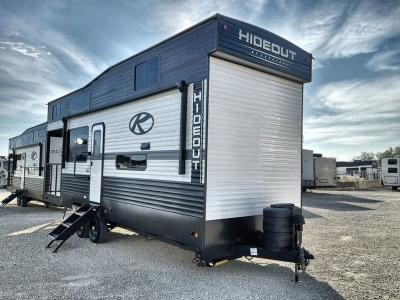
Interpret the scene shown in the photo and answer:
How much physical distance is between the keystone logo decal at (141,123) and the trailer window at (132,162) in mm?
467

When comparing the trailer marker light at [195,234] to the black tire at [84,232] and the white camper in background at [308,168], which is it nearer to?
the black tire at [84,232]

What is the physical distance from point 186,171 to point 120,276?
1.95m

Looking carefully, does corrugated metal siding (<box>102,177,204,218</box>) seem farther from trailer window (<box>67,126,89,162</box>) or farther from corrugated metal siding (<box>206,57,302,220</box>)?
trailer window (<box>67,126,89,162</box>)

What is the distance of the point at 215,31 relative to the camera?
5215 mm

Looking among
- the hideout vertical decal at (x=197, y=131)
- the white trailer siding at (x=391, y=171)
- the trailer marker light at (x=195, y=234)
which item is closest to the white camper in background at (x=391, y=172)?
the white trailer siding at (x=391, y=171)

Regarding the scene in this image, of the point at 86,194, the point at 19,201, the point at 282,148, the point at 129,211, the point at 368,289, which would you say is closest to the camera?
the point at 368,289

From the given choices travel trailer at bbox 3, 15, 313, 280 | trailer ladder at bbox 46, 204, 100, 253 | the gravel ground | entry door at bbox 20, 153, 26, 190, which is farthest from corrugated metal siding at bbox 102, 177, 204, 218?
entry door at bbox 20, 153, 26, 190

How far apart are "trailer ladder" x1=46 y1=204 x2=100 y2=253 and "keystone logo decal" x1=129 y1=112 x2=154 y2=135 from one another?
216 centimetres

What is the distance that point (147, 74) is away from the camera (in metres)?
6.65

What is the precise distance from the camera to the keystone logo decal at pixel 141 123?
21.1ft

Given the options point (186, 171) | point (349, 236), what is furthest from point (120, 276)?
point (349, 236)

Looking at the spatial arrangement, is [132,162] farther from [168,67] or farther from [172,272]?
[172,272]

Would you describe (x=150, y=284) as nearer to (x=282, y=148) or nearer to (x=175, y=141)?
(x=175, y=141)

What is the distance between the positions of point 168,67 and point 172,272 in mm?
3447
